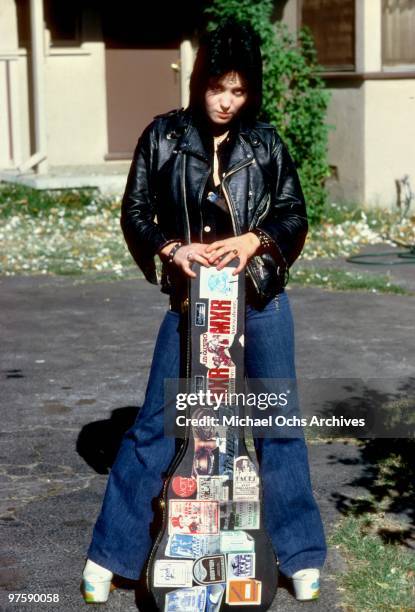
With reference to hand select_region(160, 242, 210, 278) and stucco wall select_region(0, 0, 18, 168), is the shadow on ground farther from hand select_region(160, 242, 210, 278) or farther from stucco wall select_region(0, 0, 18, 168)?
stucco wall select_region(0, 0, 18, 168)

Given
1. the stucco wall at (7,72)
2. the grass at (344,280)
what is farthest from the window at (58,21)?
→ the grass at (344,280)

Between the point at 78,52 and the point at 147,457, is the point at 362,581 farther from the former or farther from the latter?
the point at 78,52

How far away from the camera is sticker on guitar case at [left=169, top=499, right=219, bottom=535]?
3.77 metres

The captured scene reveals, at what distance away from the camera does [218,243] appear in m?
3.69

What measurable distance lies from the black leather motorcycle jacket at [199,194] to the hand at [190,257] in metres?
0.09

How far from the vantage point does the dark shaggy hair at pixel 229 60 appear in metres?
3.78

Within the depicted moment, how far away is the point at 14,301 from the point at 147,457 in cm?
607

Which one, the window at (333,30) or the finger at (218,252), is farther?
the window at (333,30)

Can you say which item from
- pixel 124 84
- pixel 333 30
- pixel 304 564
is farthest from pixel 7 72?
pixel 304 564

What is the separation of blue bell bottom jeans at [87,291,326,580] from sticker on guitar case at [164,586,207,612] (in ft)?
0.88

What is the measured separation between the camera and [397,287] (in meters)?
9.97

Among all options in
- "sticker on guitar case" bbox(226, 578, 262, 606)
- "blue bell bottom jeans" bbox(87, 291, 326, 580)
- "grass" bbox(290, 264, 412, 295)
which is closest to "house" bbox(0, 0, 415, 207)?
"grass" bbox(290, 264, 412, 295)

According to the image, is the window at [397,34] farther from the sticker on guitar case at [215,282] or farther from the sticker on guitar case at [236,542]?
the sticker on guitar case at [236,542]

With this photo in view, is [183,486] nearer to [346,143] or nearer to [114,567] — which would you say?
[114,567]
